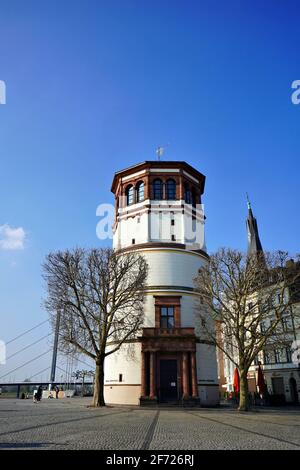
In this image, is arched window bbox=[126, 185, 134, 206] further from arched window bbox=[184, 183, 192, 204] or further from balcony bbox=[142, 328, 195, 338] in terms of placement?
balcony bbox=[142, 328, 195, 338]

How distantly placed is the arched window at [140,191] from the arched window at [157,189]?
1286 millimetres

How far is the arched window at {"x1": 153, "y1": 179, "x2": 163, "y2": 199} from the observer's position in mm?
42250

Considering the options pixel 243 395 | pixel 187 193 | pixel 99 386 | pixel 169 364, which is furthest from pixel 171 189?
pixel 243 395

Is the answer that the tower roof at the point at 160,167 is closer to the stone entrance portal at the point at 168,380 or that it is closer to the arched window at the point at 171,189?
the arched window at the point at 171,189

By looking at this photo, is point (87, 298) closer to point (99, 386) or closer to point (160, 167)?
point (99, 386)

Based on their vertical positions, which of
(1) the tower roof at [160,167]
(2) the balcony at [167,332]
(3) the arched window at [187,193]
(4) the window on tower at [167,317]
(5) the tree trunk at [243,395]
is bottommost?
(5) the tree trunk at [243,395]

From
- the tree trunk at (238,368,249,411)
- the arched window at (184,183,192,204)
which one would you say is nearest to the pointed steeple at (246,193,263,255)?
the arched window at (184,183,192,204)

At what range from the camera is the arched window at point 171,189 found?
42.4 meters

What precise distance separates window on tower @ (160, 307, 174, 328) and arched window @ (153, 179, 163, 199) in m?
12.9

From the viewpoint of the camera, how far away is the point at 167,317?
36.2m

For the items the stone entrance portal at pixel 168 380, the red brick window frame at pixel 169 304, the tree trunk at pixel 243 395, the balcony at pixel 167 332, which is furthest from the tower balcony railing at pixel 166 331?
the tree trunk at pixel 243 395

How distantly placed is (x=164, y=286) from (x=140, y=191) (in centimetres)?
1225
